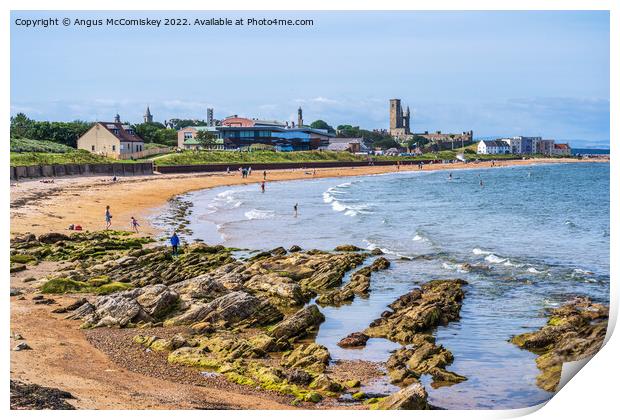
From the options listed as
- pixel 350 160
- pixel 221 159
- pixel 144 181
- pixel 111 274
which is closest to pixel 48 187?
pixel 144 181

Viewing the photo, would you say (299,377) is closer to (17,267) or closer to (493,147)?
(17,267)

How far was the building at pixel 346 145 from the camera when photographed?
129m

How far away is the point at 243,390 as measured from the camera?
14.8 metres

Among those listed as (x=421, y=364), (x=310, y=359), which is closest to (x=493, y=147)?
(x=421, y=364)

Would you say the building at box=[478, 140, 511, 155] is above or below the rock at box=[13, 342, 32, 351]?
above

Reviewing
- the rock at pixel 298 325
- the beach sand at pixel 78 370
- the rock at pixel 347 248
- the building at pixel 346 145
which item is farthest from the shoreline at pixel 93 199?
the building at pixel 346 145

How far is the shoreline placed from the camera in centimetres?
3438

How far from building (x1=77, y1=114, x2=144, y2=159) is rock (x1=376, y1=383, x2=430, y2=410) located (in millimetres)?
47577

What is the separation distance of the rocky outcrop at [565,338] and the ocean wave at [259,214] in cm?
2543

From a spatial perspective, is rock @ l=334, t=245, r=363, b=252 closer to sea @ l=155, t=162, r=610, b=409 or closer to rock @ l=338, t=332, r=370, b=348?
sea @ l=155, t=162, r=610, b=409

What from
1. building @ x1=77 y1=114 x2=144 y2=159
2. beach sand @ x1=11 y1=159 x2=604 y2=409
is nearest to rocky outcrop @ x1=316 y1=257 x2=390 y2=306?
beach sand @ x1=11 y1=159 x2=604 y2=409

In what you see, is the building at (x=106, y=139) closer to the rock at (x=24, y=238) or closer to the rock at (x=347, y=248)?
the rock at (x=24, y=238)

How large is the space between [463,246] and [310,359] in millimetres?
18845
